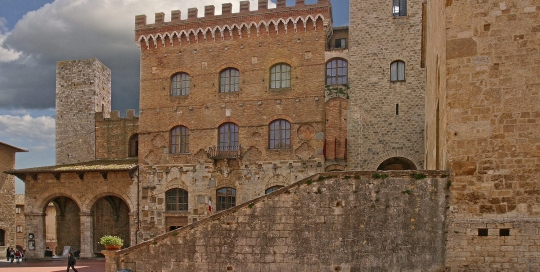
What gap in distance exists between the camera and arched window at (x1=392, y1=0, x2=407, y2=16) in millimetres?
26000

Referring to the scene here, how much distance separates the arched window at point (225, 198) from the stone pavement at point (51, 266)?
633cm

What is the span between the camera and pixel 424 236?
12.6 meters

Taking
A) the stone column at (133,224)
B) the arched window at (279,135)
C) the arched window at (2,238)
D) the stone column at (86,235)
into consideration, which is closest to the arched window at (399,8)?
the arched window at (279,135)

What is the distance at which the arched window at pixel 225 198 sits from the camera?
2781 centimetres

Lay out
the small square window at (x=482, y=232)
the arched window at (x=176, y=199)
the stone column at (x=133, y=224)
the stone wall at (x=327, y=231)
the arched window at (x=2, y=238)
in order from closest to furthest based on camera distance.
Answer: the small square window at (x=482, y=232), the stone wall at (x=327, y=231), the arched window at (x=176, y=199), the stone column at (x=133, y=224), the arched window at (x=2, y=238)

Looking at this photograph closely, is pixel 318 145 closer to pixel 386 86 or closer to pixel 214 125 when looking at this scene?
pixel 386 86

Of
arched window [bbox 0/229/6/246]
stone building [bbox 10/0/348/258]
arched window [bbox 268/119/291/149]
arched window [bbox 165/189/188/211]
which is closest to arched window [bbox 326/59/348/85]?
stone building [bbox 10/0/348/258]

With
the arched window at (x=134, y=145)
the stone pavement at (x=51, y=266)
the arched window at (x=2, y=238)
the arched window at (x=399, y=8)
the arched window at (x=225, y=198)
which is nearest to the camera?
the stone pavement at (x=51, y=266)

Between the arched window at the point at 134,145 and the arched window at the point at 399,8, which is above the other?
the arched window at the point at 399,8

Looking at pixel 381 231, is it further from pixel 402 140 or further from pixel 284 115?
pixel 284 115

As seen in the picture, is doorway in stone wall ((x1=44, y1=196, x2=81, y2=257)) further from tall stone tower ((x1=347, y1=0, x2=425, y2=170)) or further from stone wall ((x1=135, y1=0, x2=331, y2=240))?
tall stone tower ((x1=347, y1=0, x2=425, y2=170))

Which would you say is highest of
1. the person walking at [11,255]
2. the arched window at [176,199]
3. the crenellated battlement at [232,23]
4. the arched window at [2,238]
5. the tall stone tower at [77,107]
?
the crenellated battlement at [232,23]

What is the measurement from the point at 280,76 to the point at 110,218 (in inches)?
513

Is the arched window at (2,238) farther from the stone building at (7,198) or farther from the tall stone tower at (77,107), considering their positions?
the tall stone tower at (77,107)
